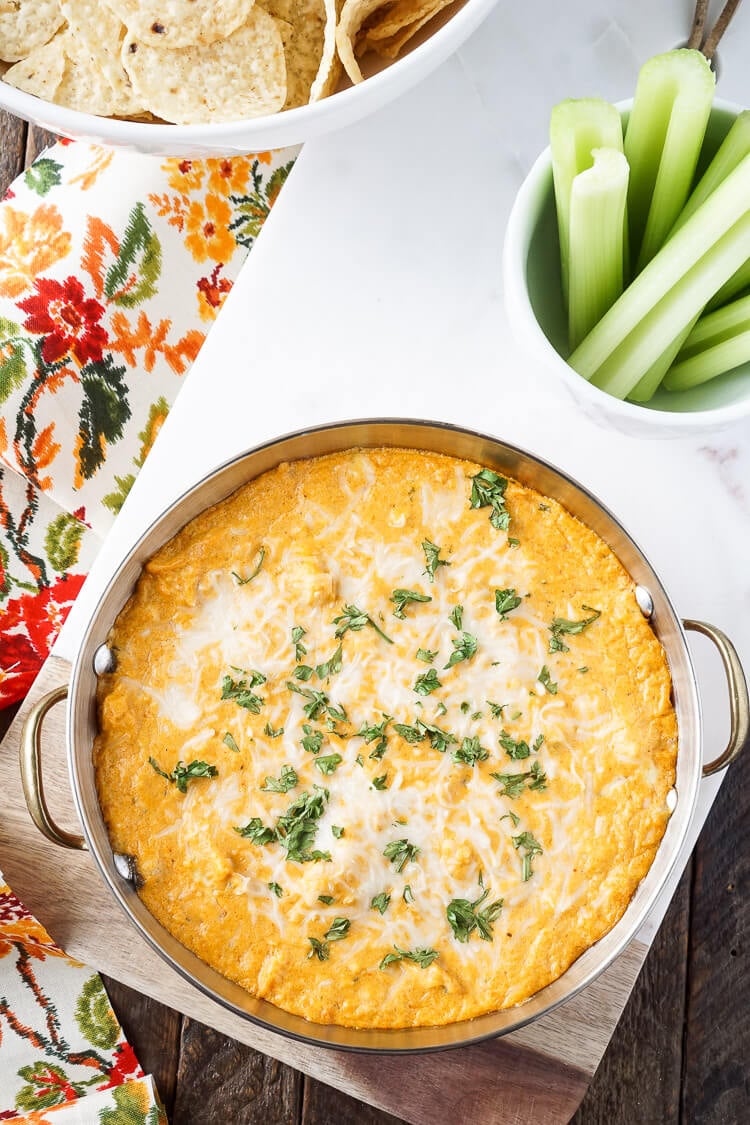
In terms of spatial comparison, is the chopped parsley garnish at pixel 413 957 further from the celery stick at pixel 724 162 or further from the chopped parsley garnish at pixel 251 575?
the celery stick at pixel 724 162

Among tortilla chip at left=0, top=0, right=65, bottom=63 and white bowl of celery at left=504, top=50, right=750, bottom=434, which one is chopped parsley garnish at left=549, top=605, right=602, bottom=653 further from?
tortilla chip at left=0, top=0, right=65, bottom=63

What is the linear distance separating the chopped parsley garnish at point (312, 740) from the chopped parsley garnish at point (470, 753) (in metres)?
0.21

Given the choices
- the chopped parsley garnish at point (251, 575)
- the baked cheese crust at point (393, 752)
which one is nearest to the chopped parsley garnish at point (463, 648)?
the baked cheese crust at point (393, 752)

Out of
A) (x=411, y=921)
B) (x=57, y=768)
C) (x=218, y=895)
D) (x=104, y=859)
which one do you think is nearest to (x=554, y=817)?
(x=411, y=921)

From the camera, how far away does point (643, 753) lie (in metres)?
1.61

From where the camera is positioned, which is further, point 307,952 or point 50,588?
point 50,588

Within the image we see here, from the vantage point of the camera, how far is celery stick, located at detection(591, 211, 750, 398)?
138 centimetres

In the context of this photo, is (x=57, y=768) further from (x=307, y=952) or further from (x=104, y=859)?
(x=307, y=952)

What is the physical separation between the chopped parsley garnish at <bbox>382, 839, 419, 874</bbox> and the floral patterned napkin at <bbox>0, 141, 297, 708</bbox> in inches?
34.8

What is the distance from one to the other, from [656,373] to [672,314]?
4.9 inches

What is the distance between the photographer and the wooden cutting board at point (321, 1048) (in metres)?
1.73

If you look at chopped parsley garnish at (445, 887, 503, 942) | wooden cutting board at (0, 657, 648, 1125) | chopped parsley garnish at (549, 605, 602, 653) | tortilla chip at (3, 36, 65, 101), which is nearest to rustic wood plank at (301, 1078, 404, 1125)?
wooden cutting board at (0, 657, 648, 1125)

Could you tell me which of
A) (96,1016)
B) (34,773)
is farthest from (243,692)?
(96,1016)

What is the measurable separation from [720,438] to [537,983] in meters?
0.91
